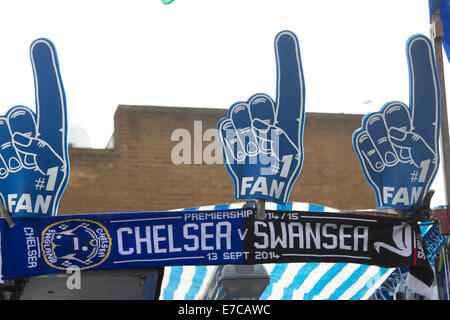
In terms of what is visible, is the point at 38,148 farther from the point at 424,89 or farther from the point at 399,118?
the point at 424,89

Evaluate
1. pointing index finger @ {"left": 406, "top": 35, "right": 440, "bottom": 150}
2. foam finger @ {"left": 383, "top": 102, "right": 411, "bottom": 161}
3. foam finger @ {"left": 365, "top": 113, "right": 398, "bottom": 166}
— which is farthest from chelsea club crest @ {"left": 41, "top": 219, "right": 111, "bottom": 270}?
pointing index finger @ {"left": 406, "top": 35, "right": 440, "bottom": 150}

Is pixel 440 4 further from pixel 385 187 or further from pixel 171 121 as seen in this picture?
pixel 171 121

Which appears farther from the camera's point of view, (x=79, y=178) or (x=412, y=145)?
(x=79, y=178)

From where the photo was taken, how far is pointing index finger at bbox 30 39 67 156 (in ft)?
20.2

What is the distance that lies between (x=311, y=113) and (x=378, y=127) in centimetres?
700

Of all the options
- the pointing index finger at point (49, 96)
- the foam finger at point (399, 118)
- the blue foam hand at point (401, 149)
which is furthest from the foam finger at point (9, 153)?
the foam finger at point (399, 118)

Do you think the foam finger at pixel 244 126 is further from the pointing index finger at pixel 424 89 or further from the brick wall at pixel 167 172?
the brick wall at pixel 167 172

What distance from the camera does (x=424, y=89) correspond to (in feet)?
22.0

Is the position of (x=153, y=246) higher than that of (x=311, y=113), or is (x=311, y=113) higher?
(x=311, y=113)

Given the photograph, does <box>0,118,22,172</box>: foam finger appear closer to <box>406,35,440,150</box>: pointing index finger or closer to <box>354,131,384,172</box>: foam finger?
<box>354,131,384,172</box>: foam finger

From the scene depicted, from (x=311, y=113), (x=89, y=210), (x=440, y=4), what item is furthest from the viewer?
(x=311, y=113)

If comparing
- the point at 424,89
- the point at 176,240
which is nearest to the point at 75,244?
the point at 176,240

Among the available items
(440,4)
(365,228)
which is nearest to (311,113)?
(440,4)
